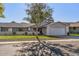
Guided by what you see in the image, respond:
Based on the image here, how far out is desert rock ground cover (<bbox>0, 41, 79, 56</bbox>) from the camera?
22.2ft

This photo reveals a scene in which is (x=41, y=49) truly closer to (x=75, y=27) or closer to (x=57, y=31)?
(x=75, y=27)

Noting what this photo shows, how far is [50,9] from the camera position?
7078 millimetres

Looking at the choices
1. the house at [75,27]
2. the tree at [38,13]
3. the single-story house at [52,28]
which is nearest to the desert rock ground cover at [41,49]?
the house at [75,27]

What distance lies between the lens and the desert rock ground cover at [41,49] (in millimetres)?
6762

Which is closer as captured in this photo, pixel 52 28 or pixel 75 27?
pixel 75 27

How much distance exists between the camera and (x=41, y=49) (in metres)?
6.99

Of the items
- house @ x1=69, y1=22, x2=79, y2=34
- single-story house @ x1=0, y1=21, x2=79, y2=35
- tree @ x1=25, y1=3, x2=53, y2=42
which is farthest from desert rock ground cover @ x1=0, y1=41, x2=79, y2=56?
tree @ x1=25, y1=3, x2=53, y2=42

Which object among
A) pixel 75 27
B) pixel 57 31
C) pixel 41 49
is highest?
pixel 75 27

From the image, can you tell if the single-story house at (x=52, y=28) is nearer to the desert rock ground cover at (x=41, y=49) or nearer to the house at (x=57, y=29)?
the house at (x=57, y=29)

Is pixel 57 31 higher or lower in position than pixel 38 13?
lower

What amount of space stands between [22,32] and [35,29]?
82 centimetres

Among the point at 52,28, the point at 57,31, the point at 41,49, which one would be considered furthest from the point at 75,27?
the point at 41,49

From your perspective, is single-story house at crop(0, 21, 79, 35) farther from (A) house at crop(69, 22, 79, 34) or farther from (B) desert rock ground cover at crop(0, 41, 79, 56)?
(B) desert rock ground cover at crop(0, 41, 79, 56)

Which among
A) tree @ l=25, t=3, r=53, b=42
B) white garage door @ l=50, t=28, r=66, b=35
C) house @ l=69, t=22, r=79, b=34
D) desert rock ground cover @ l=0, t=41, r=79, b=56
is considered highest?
tree @ l=25, t=3, r=53, b=42
